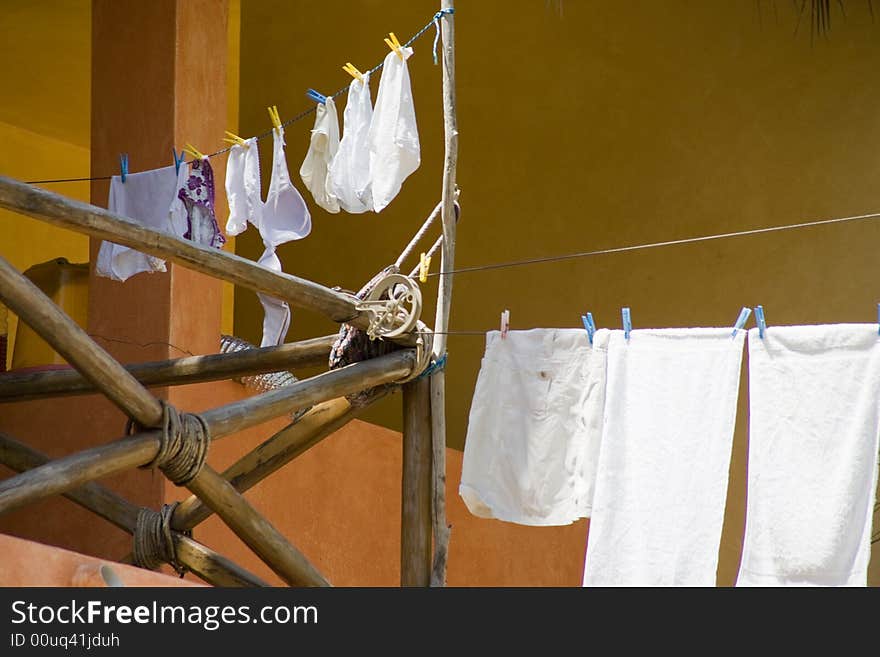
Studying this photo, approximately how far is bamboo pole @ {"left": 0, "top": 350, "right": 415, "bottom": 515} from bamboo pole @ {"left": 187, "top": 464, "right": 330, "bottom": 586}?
17 centimetres

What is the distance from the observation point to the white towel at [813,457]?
3.73m

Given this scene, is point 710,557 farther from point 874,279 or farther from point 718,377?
point 874,279

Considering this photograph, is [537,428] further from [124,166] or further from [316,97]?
[124,166]

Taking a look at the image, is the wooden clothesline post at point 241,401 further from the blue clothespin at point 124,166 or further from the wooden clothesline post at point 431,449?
the blue clothespin at point 124,166

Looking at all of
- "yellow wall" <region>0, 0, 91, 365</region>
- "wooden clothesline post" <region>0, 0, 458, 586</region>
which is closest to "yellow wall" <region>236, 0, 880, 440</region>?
"yellow wall" <region>0, 0, 91, 365</region>

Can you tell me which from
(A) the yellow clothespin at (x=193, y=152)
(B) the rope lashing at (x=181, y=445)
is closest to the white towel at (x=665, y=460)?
(B) the rope lashing at (x=181, y=445)

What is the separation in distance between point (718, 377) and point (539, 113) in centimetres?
415

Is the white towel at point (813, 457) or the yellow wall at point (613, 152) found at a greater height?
the yellow wall at point (613, 152)

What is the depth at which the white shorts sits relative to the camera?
14.1ft

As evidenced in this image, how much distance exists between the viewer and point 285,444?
15.3 feet

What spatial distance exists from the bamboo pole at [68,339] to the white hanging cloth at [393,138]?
3.68ft

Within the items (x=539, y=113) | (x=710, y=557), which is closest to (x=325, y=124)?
(x=710, y=557)

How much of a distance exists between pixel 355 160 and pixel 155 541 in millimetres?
1460

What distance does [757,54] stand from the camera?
734cm
